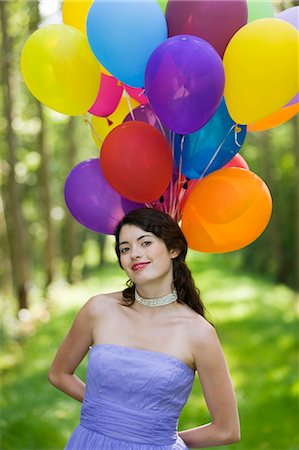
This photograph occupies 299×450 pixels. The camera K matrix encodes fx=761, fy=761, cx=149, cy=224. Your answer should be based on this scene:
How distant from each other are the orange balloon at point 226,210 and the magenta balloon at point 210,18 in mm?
562

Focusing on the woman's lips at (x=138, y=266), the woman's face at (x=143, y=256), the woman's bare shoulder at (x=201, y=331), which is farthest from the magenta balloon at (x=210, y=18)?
the woman's bare shoulder at (x=201, y=331)

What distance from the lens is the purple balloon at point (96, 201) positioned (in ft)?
11.2

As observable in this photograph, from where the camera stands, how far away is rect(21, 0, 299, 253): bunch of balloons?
2961 millimetres

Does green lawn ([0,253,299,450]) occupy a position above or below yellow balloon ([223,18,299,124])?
below

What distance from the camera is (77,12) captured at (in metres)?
3.52

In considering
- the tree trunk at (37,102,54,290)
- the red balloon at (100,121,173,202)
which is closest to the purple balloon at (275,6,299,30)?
the red balloon at (100,121,173,202)

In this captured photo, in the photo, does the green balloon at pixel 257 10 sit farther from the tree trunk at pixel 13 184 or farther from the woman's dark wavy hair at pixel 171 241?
the tree trunk at pixel 13 184

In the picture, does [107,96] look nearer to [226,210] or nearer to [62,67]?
[62,67]

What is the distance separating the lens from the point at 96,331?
3.04 meters

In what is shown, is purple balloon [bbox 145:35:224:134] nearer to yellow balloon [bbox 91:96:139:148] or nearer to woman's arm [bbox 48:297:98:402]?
yellow balloon [bbox 91:96:139:148]

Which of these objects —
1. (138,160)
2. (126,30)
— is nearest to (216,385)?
(138,160)

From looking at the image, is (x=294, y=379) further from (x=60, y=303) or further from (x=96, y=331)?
(x=60, y=303)

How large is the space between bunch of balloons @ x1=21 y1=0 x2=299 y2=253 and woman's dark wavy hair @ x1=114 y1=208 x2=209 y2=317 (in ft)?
0.71

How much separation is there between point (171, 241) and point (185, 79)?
630mm
